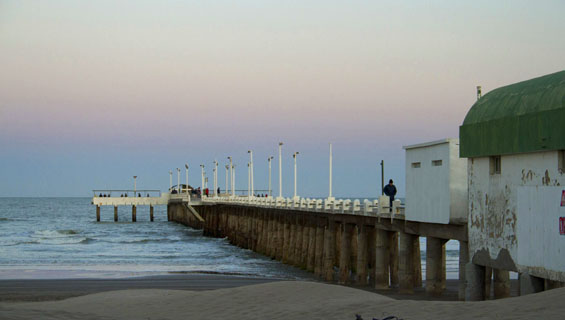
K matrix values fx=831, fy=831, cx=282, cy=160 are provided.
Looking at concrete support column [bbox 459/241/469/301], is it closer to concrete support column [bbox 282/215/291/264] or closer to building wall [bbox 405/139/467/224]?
building wall [bbox 405/139/467/224]

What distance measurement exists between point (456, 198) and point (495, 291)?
3289mm

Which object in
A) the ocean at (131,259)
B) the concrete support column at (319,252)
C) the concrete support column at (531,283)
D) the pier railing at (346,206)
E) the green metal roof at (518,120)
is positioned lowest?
the ocean at (131,259)

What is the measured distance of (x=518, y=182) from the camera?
70.7 feet

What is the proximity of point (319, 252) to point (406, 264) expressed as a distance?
12.8 metres

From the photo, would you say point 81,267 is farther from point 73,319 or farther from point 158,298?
point 73,319

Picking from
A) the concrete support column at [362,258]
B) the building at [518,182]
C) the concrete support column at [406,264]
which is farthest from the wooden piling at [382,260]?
the building at [518,182]

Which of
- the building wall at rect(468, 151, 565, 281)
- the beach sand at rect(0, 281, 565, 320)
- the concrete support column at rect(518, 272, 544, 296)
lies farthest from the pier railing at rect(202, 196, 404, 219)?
the concrete support column at rect(518, 272, 544, 296)

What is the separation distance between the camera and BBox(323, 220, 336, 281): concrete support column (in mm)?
38188

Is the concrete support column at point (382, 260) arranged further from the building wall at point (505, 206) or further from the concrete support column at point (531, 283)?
the concrete support column at point (531, 283)

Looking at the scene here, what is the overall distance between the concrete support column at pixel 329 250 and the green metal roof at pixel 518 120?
15182 mm

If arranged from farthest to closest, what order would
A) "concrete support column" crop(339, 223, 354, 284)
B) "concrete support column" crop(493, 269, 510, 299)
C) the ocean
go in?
the ocean < "concrete support column" crop(339, 223, 354, 284) < "concrete support column" crop(493, 269, 510, 299)

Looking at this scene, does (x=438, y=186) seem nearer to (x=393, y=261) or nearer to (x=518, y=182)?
(x=518, y=182)

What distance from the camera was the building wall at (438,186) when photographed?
81.7 ft

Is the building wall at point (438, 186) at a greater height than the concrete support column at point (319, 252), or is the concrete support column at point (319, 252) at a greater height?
the building wall at point (438, 186)
